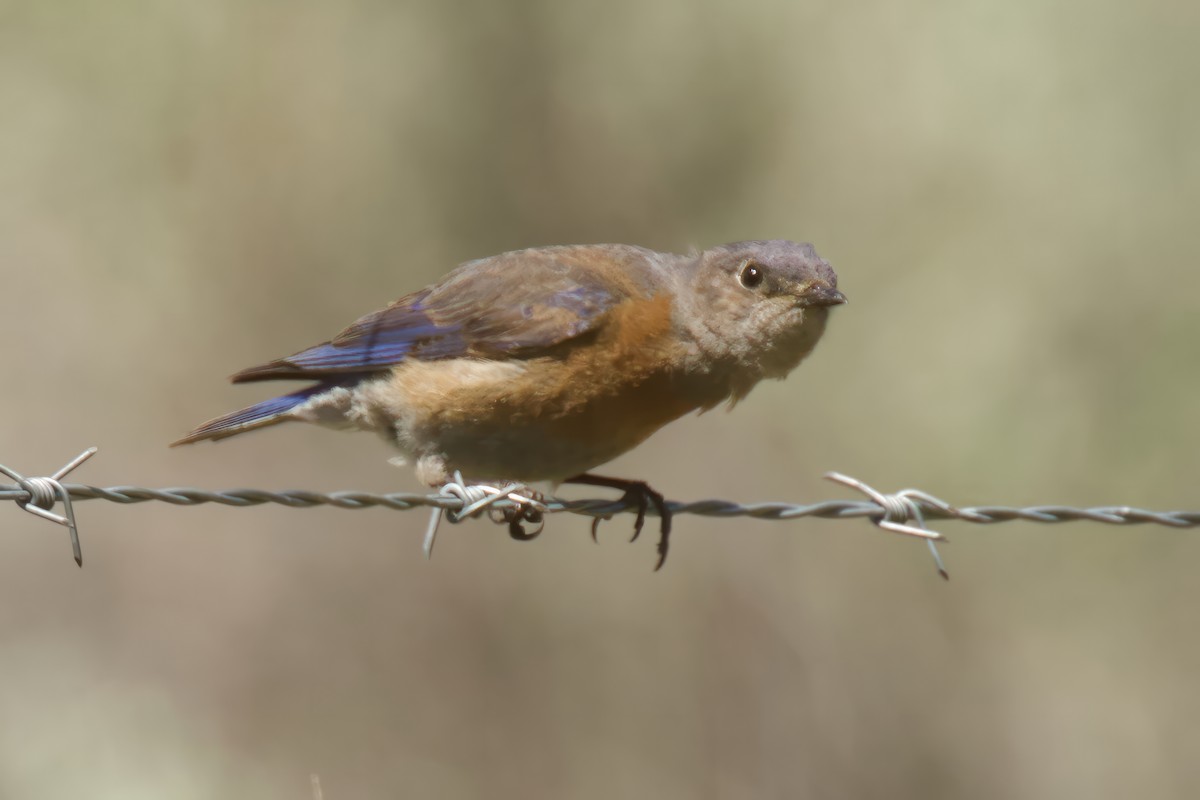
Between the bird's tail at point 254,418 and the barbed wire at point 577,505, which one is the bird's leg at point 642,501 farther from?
the bird's tail at point 254,418

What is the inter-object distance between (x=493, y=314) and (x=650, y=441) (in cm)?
409

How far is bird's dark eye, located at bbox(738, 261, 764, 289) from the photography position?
5.27 meters

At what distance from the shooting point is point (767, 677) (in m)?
7.60

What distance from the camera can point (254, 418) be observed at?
18.3 ft

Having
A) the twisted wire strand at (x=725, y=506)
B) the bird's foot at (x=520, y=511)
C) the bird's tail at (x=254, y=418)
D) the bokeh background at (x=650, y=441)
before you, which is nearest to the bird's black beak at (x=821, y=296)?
the twisted wire strand at (x=725, y=506)

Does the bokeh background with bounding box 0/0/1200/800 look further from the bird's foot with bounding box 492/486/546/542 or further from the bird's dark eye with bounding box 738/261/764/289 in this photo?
the bird's dark eye with bounding box 738/261/764/289

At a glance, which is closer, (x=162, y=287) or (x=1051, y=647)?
(x=1051, y=647)

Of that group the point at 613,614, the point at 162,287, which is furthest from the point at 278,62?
the point at 613,614

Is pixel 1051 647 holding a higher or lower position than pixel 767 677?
higher

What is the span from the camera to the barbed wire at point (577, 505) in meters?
3.66

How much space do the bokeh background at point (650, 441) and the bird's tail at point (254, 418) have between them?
6.79 feet

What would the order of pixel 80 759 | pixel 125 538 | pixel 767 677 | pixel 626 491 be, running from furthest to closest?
pixel 125 538 → pixel 767 677 → pixel 80 759 → pixel 626 491

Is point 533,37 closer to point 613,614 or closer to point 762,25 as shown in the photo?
point 762,25

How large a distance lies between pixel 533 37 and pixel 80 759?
20.8 ft
